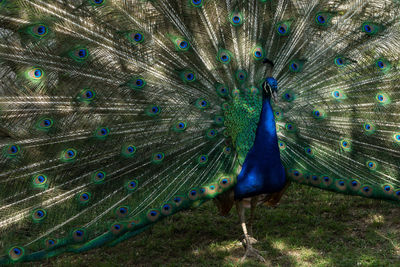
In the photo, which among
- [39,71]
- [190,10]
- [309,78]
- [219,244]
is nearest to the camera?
[39,71]

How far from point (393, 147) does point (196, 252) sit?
6.52ft

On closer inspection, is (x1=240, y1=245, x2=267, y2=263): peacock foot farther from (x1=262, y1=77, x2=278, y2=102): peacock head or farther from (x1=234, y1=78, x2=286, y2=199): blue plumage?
(x1=262, y1=77, x2=278, y2=102): peacock head

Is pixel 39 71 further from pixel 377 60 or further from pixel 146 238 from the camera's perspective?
pixel 377 60

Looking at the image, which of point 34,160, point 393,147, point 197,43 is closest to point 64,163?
point 34,160

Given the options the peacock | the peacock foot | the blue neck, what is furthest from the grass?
the blue neck

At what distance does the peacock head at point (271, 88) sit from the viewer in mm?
3827

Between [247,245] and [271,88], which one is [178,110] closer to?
[271,88]

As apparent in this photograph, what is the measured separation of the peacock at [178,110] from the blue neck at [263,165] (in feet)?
0.04

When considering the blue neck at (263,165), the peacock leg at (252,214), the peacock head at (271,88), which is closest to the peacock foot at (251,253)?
the peacock leg at (252,214)

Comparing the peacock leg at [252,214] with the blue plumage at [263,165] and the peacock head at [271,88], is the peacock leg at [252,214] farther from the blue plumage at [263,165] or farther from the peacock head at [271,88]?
the peacock head at [271,88]

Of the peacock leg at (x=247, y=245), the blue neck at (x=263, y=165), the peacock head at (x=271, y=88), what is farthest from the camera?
the peacock leg at (x=247, y=245)

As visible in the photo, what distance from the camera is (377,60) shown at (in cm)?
444

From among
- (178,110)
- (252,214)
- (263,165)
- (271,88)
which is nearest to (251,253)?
(252,214)

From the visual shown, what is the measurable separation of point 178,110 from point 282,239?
1.63m
